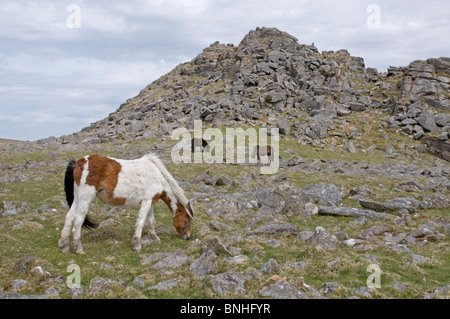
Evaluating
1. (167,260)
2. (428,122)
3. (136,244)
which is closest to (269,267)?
(167,260)

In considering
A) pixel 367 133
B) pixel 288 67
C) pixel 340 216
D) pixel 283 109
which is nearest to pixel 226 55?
pixel 288 67

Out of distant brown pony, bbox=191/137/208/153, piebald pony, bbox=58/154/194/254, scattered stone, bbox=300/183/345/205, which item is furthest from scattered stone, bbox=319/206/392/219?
distant brown pony, bbox=191/137/208/153

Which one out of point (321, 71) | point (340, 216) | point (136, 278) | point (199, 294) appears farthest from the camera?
point (321, 71)

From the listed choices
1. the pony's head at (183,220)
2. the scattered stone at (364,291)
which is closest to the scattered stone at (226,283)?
the scattered stone at (364,291)

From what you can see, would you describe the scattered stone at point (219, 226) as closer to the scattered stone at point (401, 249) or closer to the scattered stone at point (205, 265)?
the scattered stone at point (205, 265)

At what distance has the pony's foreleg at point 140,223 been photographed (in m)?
12.4

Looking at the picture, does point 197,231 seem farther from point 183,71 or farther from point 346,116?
point 183,71

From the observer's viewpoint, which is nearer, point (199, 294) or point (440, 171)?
point (199, 294)

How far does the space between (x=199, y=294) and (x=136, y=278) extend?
193cm

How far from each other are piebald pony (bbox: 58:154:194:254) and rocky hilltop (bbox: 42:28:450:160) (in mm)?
38122

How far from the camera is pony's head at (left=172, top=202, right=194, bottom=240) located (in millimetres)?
13734

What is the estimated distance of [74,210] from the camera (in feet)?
39.8

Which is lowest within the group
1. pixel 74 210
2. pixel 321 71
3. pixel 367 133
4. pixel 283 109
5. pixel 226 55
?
pixel 74 210

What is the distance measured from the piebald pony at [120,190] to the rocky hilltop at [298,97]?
125ft
